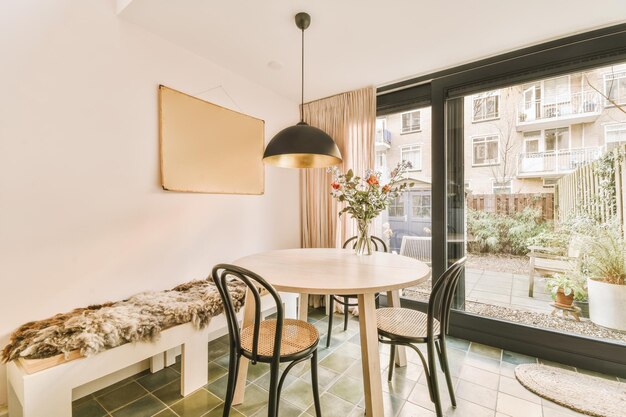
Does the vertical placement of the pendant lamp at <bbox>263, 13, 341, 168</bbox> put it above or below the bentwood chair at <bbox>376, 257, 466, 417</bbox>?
above

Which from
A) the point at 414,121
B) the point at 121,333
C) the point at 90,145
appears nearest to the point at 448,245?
the point at 414,121

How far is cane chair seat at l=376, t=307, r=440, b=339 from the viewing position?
1.54 m

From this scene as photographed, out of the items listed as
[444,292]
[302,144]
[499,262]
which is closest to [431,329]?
[444,292]

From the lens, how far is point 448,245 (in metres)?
2.63

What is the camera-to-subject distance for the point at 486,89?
2.45 metres

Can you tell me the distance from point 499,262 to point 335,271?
1.79 m

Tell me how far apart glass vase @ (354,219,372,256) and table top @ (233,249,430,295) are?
6 centimetres

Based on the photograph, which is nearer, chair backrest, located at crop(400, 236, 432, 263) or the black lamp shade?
the black lamp shade

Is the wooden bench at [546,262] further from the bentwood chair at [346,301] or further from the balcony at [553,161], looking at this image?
the bentwood chair at [346,301]

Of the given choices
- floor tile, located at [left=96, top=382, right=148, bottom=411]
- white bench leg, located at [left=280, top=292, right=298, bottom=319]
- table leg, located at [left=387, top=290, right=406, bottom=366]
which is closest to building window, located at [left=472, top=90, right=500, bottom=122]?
table leg, located at [left=387, top=290, right=406, bottom=366]

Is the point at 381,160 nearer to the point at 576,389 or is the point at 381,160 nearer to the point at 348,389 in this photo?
the point at 348,389

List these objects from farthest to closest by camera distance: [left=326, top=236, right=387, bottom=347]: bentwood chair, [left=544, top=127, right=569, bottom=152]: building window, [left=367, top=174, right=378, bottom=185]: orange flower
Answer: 1. [left=326, top=236, right=387, bottom=347]: bentwood chair
2. [left=544, top=127, right=569, bottom=152]: building window
3. [left=367, top=174, right=378, bottom=185]: orange flower

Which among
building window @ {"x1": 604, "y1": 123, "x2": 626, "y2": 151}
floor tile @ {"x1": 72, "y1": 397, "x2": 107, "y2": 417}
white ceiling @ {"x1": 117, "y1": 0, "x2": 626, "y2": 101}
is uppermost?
white ceiling @ {"x1": 117, "y1": 0, "x2": 626, "y2": 101}

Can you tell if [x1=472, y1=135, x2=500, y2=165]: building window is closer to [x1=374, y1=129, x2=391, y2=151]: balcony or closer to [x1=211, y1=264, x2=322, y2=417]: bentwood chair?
Result: [x1=374, y1=129, x2=391, y2=151]: balcony
